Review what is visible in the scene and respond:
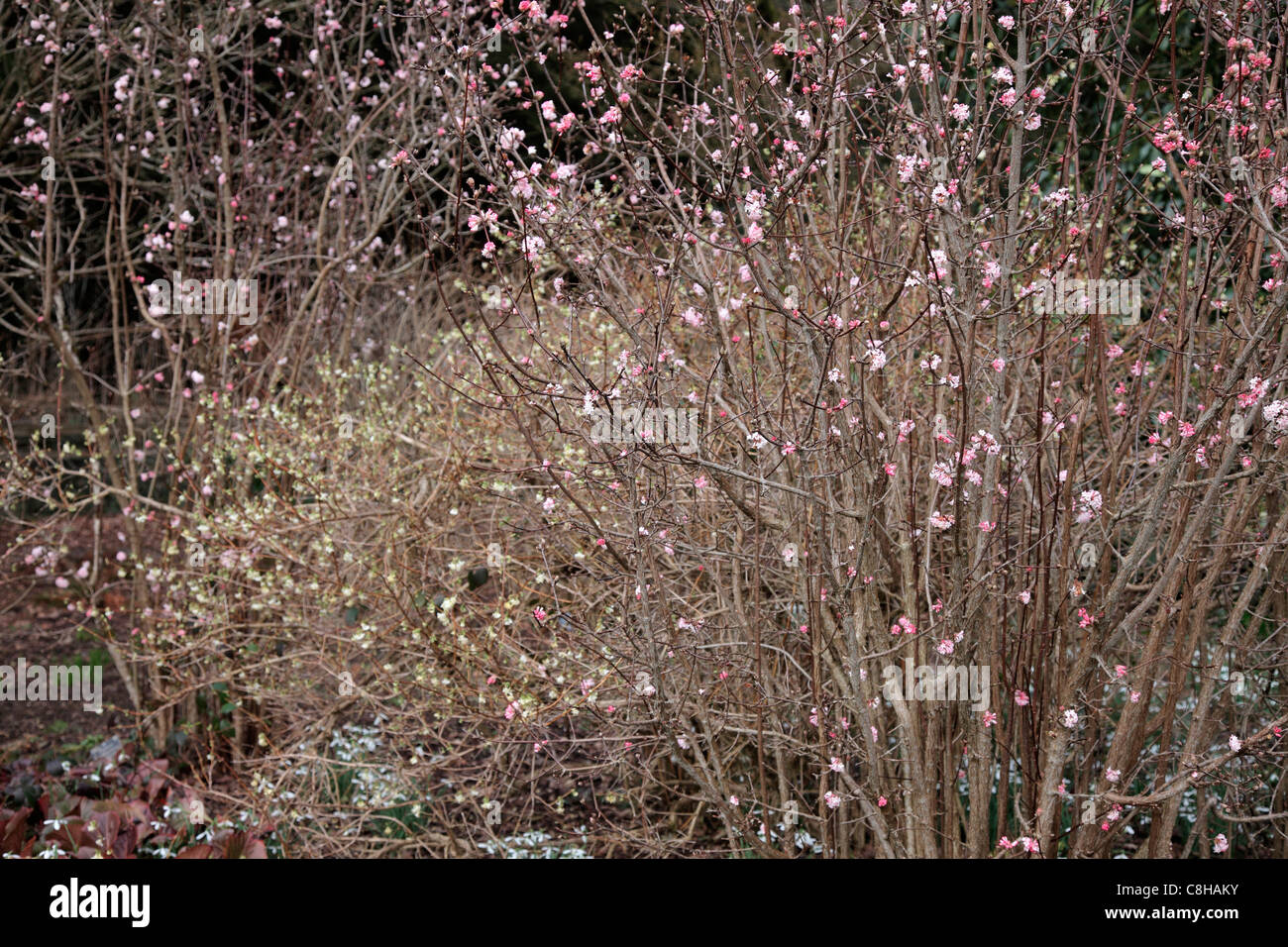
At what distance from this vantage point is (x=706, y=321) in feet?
11.6

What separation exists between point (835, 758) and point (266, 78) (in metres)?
8.20

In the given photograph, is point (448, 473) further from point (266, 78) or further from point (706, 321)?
point (266, 78)

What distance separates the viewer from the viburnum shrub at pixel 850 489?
2.88 m

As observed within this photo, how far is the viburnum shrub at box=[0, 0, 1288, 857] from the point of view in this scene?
2.88m

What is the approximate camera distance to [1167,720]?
3215 mm

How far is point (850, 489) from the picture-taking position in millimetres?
3113

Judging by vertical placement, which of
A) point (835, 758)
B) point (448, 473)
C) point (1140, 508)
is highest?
point (448, 473)

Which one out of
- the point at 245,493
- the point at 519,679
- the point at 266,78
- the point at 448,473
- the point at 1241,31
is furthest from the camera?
the point at 266,78

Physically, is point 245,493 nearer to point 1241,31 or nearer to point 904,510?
point 904,510

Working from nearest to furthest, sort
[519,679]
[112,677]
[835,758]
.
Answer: [835,758], [519,679], [112,677]

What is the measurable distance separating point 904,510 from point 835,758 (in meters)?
0.83

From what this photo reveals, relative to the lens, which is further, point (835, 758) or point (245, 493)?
point (245, 493)
